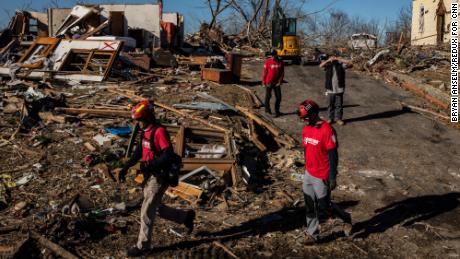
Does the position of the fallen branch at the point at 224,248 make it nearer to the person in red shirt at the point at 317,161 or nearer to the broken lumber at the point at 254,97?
the person in red shirt at the point at 317,161

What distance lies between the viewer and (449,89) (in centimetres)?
1642

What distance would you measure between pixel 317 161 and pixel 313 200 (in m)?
0.56

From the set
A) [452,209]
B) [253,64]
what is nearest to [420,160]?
[452,209]

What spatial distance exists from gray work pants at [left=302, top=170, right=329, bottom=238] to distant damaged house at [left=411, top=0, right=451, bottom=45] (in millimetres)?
28253

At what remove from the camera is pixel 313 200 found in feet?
20.9

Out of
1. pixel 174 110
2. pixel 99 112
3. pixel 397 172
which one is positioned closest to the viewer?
pixel 397 172

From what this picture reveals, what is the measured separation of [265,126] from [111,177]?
4.63 metres

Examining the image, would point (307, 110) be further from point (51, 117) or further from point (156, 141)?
point (51, 117)

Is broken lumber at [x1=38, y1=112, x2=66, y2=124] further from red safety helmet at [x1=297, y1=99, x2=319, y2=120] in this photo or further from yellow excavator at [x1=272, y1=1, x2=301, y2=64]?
yellow excavator at [x1=272, y1=1, x2=301, y2=64]

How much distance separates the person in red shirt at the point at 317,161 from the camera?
6.07 metres

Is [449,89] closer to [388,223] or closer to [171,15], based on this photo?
[388,223]

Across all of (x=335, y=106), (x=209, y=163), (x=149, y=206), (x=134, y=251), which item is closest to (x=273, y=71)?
(x=335, y=106)

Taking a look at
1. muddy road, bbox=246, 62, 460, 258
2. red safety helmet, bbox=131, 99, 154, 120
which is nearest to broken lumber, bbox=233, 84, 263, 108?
muddy road, bbox=246, 62, 460, 258

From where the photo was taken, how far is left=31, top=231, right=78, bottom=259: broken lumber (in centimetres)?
567
